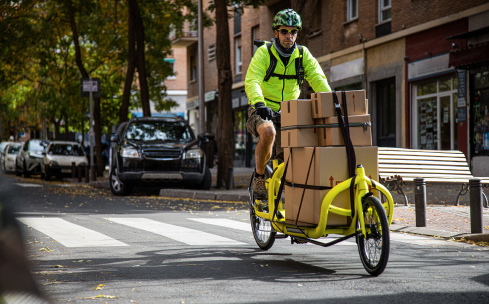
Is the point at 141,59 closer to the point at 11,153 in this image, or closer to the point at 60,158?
the point at 60,158

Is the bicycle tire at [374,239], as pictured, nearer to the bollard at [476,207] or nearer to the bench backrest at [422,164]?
the bollard at [476,207]

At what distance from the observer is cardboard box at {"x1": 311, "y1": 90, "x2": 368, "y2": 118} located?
5023 mm

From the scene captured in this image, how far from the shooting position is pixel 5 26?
22.8 m

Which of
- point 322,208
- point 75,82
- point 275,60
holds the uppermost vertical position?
point 75,82

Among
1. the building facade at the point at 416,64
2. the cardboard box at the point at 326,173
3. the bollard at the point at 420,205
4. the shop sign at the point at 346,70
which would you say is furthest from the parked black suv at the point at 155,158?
the cardboard box at the point at 326,173

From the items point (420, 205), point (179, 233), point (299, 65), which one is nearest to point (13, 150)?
point (179, 233)

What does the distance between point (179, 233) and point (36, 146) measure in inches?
889

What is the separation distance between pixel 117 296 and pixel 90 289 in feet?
1.01

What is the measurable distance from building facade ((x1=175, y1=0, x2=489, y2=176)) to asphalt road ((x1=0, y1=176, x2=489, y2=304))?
7560 millimetres

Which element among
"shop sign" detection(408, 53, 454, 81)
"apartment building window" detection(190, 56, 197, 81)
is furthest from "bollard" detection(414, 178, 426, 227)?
"apartment building window" detection(190, 56, 197, 81)

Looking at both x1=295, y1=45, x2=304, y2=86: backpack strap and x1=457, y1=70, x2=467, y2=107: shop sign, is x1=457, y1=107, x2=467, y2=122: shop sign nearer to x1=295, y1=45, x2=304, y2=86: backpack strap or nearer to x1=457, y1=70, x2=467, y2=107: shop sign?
x1=457, y1=70, x2=467, y2=107: shop sign

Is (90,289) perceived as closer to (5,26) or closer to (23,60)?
(5,26)

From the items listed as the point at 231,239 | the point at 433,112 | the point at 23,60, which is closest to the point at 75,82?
the point at 23,60

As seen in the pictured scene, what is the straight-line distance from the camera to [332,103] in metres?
5.04
